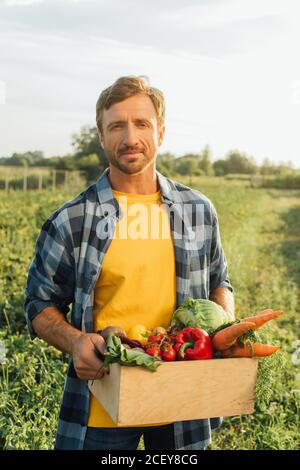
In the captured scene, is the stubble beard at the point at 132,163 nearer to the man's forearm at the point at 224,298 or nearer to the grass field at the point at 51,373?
the man's forearm at the point at 224,298

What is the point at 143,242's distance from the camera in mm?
2219

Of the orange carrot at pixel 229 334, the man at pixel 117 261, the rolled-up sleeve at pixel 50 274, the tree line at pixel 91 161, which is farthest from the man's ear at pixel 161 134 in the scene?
the tree line at pixel 91 161

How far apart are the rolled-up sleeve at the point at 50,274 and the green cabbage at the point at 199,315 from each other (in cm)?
39

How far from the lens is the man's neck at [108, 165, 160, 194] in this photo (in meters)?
2.29

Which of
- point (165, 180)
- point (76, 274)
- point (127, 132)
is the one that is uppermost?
point (127, 132)

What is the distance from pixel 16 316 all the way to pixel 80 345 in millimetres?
3285

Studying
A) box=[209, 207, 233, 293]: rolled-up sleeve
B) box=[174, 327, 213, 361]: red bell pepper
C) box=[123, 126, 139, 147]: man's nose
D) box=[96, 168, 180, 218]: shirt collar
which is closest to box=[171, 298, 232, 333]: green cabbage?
box=[174, 327, 213, 361]: red bell pepper

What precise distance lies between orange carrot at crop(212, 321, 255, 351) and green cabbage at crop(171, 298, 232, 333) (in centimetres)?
8

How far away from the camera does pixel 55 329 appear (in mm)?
2184

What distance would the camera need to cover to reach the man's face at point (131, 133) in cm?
219

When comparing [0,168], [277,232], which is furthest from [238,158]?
[277,232]

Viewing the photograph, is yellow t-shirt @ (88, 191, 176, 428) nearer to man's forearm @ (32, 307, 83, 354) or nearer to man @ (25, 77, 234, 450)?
man @ (25, 77, 234, 450)
